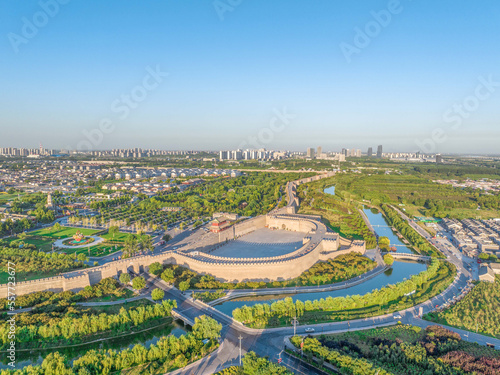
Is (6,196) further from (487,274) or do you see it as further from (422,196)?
(422,196)

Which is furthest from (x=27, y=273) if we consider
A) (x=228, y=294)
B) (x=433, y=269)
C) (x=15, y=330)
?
(x=433, y=269)

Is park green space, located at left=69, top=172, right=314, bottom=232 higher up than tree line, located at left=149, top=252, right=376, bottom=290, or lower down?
higher up

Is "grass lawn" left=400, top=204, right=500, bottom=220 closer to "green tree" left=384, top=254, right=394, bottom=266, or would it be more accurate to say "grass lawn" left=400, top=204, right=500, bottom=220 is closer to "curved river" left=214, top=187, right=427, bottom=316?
"curved river" left=214, top=187, right=427, bottom=316

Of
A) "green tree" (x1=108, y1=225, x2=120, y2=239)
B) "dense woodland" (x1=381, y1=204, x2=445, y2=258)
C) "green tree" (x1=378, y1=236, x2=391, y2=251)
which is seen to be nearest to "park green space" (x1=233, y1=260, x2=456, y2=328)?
"dense woodland" (x1=381, y1=204, x2=445, y2=258)

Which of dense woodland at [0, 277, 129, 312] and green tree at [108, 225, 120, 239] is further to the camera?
green tree at [108, 225, 120, 239]

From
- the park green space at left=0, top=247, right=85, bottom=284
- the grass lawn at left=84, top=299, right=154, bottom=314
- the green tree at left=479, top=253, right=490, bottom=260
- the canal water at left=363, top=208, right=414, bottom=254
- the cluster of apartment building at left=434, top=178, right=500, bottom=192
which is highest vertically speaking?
the cluster of apartment building at left=434, top=178, right=500, bottom=192
